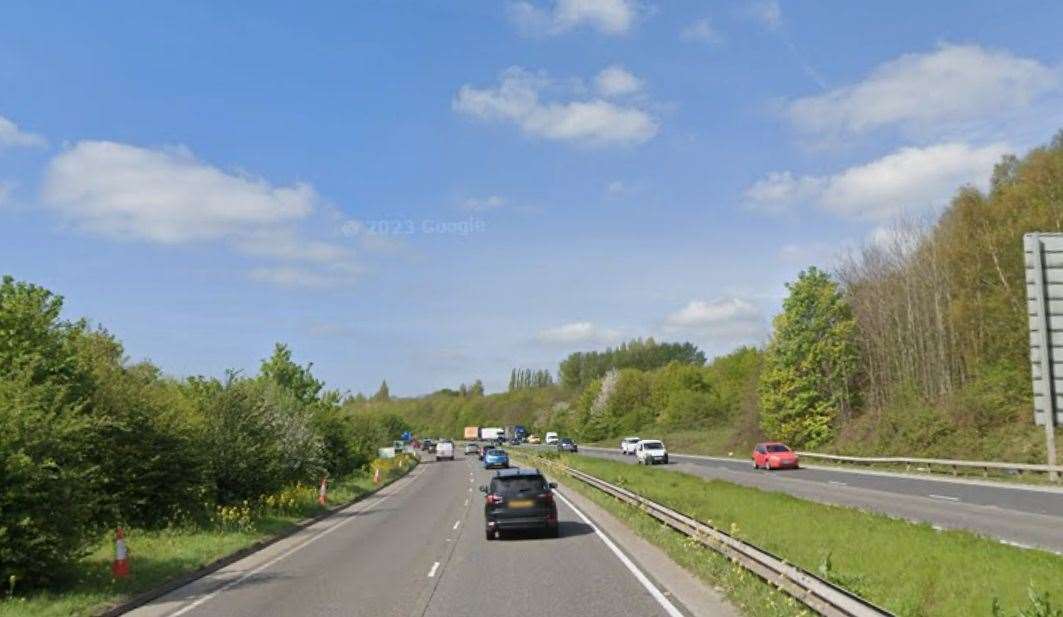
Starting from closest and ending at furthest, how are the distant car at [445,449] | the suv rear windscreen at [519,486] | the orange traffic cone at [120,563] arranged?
the orange traffic cone at [120,563] → the suv rear windscreen at [519,486] → the distant car at [445,449]

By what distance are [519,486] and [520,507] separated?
0.53 meters

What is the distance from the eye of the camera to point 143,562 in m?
16.7

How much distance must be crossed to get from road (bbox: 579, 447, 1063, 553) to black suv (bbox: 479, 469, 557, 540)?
832 centimetres

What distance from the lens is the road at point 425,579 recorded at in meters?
11.6

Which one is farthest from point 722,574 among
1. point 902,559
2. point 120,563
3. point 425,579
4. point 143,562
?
point 143,562

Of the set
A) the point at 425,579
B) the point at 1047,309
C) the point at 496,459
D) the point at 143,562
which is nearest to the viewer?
the point at 425,579

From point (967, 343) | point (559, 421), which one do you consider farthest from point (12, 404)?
point (559, 421)

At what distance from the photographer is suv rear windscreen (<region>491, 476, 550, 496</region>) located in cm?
2072

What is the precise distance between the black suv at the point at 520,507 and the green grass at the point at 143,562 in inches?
220

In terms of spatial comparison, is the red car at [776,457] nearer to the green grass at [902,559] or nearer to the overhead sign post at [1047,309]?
the overhead sign post at [1047,309]

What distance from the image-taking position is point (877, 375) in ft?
209

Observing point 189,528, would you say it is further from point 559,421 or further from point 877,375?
point 559,421

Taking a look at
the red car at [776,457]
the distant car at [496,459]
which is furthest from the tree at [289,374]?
the red car at [776,457]

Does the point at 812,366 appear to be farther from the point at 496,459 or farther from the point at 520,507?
the point at 520,507
